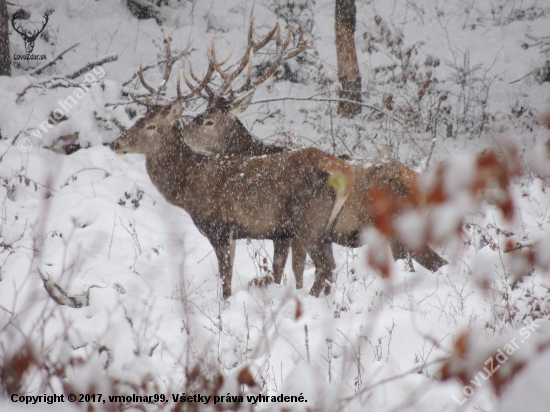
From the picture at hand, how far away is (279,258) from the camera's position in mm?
5262

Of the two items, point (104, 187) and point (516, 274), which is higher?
point (104, 187)

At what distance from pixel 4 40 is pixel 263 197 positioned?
603 cm

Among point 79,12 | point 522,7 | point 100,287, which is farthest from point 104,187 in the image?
point 522,7

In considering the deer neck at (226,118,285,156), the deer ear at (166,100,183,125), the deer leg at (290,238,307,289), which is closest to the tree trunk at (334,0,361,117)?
the deer neck at (226,118,285,156)

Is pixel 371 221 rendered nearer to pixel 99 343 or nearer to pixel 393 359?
pixel 393 359

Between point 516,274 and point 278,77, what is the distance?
1029 cm

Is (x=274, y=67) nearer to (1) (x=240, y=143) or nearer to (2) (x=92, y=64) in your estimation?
(1) (x=240, y=143)

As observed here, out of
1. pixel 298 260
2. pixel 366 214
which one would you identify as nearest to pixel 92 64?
pixel 298 260

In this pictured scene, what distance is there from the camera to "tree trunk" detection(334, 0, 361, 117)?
1015cm

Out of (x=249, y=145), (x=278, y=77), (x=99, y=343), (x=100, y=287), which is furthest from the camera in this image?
(x=278, y=77)

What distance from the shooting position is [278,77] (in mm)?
11578

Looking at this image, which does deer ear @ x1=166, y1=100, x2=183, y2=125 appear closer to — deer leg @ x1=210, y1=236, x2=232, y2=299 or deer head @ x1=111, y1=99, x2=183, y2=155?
deer head @ x1=111, y1=99, x2=183, y2=155

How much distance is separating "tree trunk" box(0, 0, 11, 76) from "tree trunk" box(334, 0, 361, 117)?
5724 mm

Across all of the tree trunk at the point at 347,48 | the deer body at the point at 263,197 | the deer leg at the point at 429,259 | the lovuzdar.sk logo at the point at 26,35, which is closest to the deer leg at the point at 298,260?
the deer body at the point at 263,197
